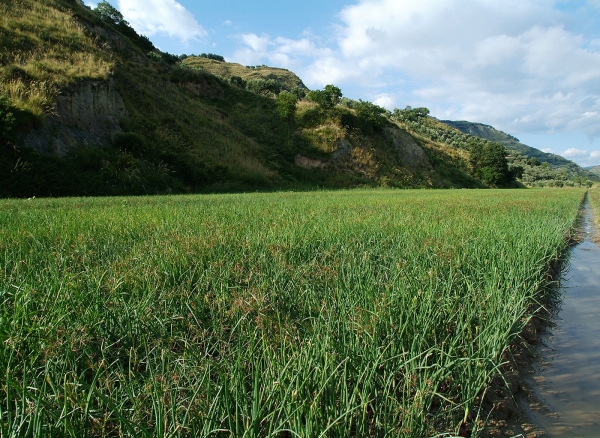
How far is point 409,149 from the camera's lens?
40.0 m

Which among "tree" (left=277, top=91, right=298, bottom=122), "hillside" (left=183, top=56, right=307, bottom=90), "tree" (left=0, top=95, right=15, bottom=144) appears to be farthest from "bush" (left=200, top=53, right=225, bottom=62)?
"tree" (left=0, top=95, right=15, bottom=144)

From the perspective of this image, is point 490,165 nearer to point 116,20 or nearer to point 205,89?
point 205,89

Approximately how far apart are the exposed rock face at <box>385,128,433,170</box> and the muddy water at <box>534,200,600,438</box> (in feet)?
120

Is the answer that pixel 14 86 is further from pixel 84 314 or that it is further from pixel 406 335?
pixel 406 335

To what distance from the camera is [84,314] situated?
185 cm

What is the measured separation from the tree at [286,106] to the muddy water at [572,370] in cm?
2996

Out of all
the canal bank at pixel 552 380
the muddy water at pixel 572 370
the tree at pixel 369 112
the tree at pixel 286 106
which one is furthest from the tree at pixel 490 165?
the canal bank at pixel 552 380

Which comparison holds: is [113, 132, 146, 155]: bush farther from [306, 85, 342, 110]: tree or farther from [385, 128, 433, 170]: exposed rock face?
[385, 128, 433, 170]: exposed rock face

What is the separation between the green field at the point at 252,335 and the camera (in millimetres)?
1215

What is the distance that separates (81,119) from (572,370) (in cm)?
1831

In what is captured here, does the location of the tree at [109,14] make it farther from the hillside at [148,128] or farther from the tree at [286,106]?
the tree at [286,106]

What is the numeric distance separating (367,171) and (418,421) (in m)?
32.2

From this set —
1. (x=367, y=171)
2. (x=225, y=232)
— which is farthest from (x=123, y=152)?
(x=367, y=171)

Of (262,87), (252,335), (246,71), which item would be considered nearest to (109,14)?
(262,87)
